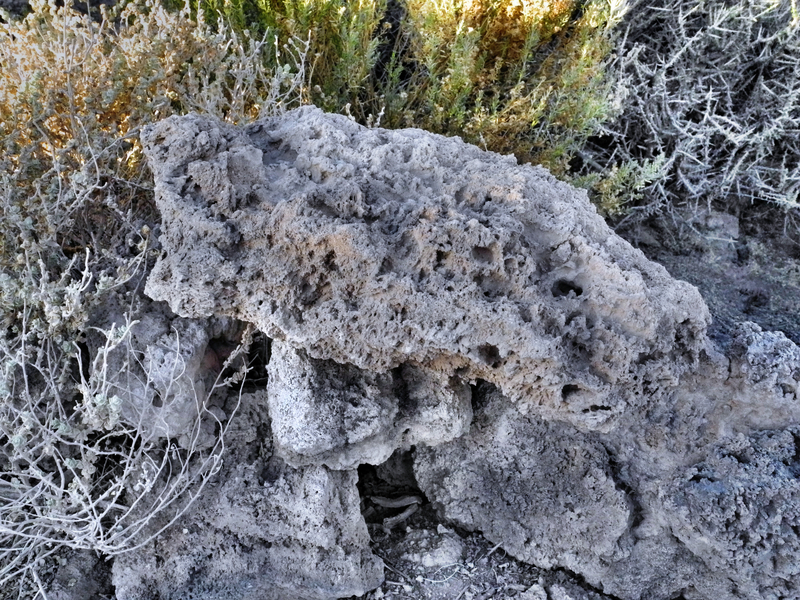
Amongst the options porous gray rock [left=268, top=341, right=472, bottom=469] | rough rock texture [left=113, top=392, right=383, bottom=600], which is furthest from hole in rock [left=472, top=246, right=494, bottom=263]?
rough rock texture [left=113, top=392, right=383, bottom=600]

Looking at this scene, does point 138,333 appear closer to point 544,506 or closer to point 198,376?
point 198,376

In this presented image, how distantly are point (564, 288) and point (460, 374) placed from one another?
1.32 ft

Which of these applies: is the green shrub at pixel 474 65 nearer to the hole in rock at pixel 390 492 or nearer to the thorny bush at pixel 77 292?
the thorny bush at pixel 77 292

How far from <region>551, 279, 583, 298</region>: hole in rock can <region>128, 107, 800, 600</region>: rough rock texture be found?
0.4 inches

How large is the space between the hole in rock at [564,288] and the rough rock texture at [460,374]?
0.03 ft

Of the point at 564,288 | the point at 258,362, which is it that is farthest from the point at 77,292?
the point at 564,288

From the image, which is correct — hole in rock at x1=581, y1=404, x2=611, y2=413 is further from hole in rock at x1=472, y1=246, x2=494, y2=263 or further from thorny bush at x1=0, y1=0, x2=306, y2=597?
thorny bush at x1=0, y1=0, x2=306, y2=597

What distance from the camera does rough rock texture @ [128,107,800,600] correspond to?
6.34 feet

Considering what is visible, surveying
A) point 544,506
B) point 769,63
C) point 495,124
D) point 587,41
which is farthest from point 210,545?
point 769,63

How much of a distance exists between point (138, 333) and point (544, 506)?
150 cm

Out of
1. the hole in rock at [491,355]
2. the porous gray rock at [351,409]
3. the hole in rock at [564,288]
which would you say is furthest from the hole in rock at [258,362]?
the hole in rock at [564,288]

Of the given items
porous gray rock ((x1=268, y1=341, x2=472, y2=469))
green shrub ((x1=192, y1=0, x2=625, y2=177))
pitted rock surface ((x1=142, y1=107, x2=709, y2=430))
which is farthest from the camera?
green shrub ((x1=192, y1=0, x2=625, y2=177))

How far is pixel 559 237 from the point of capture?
6.80 feet

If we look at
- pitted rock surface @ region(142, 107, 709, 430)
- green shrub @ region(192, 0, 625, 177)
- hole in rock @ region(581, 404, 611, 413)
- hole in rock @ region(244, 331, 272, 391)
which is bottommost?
hole in rock @ region(244, 331, 272, 391)
